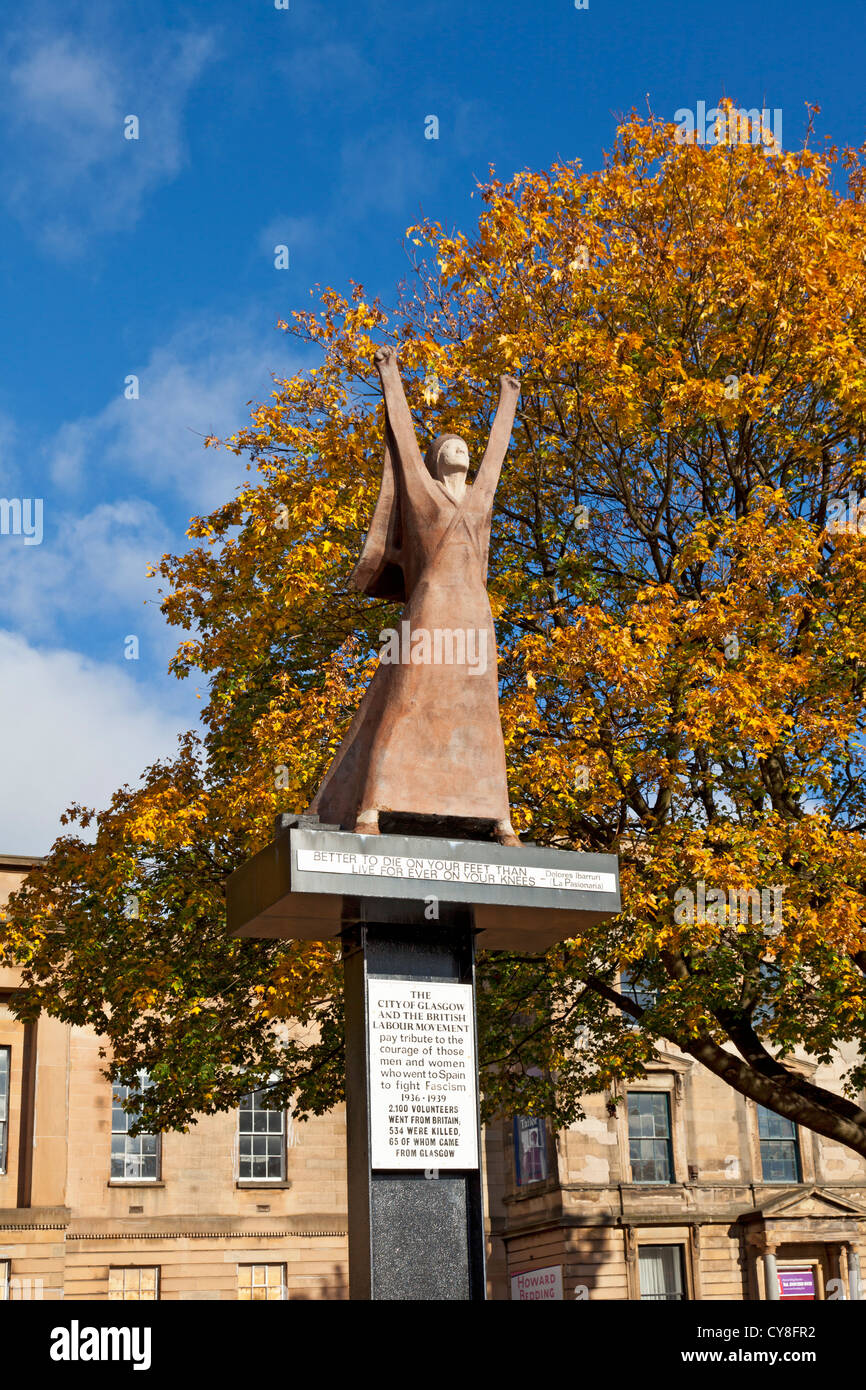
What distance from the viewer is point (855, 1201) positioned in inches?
1598

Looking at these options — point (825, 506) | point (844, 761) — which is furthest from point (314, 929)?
point (825, 506)

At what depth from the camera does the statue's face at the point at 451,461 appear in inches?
440

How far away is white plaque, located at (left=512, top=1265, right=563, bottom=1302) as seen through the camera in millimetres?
38594

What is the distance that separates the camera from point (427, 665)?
10562mm

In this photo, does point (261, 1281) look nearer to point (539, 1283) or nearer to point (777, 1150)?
point (539, 1283)

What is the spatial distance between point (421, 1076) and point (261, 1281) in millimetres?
29379

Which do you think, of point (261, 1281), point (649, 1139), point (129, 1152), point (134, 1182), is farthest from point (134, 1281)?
point (649, 1139)

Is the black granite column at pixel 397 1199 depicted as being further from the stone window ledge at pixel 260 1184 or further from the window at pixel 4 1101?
the stone window ledge at pixel 260 1184

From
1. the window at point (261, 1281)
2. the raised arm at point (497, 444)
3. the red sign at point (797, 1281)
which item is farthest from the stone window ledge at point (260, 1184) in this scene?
the raised arm at point (497, 444)

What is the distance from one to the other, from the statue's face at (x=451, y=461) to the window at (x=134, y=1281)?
29021 millimetres

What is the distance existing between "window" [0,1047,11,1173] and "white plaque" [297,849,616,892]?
87.8ft

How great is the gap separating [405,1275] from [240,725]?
10668 mm

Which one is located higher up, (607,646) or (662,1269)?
(607,646)

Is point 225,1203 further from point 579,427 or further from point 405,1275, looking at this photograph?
point 405,1275
